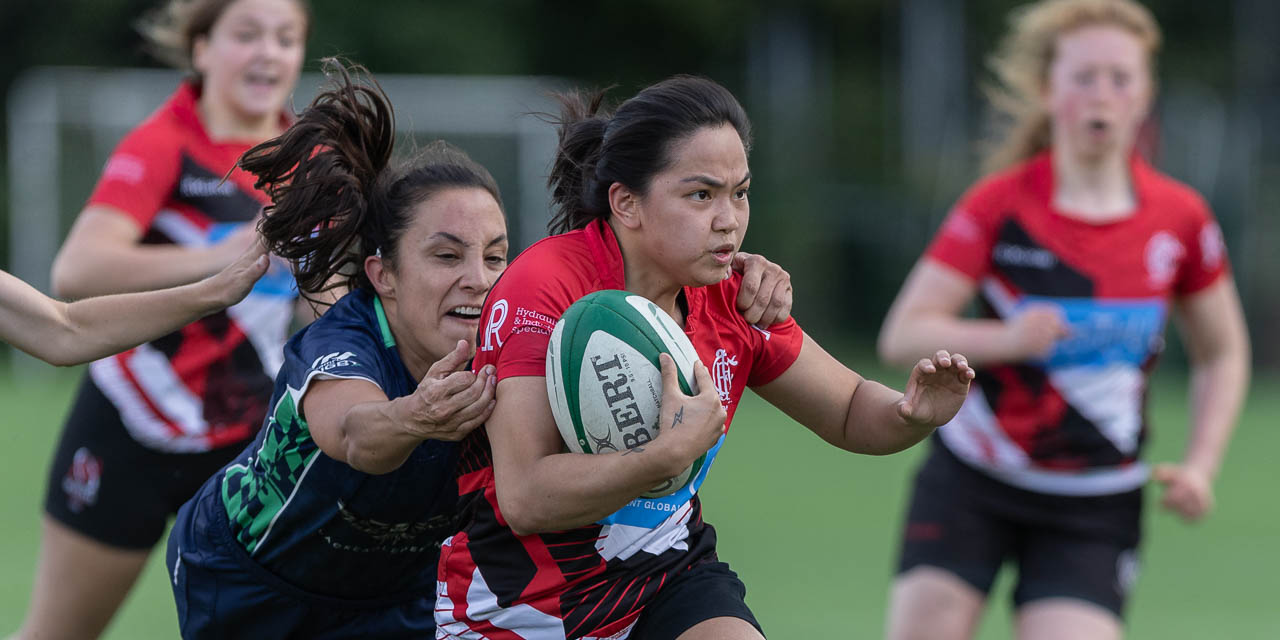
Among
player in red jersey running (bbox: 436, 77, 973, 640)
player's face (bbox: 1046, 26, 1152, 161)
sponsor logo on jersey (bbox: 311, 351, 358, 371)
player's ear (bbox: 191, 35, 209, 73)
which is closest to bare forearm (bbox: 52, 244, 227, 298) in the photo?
player's ear (bbox: 191, 35, 209, 73)

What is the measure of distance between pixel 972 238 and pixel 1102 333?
1.81 feet

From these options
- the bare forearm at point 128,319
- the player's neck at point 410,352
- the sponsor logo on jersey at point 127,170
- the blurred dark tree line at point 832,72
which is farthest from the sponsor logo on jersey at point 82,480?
the blurred dark tree line at point 832,72

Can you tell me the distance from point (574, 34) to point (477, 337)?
21630 mm

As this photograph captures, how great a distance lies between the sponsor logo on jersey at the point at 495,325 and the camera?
331 cm

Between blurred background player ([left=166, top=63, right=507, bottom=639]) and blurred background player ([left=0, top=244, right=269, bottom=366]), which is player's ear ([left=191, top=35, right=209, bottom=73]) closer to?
blurred background player ([left=166, top=63, right=507, bottom=639])

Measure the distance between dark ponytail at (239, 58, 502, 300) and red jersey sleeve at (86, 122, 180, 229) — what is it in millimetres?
1255

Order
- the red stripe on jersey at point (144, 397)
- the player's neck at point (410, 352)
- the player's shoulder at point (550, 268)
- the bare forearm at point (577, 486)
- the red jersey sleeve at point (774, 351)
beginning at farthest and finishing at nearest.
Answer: the red stripe on jersey at point (144, 397) → the player's neck at point (410, 352) → the red jersey sleeve at point (774, 351) → the player's shoulder at point (550, 268) → the bare forearm at point (577, 486)

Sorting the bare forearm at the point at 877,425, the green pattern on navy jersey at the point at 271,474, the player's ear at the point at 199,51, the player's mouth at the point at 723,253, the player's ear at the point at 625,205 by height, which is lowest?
the green pattern on navy jersey at the point at 271,474

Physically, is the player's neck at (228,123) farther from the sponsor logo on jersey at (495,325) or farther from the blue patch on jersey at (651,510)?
the blue patch on jersey at (651,510)

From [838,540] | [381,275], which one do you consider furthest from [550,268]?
[838,540]

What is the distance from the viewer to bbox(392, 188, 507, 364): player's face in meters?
3.73

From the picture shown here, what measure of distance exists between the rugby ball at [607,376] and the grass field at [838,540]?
13.0 feet

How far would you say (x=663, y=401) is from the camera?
10.3 feet

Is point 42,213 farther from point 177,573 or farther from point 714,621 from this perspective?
point 714,621
